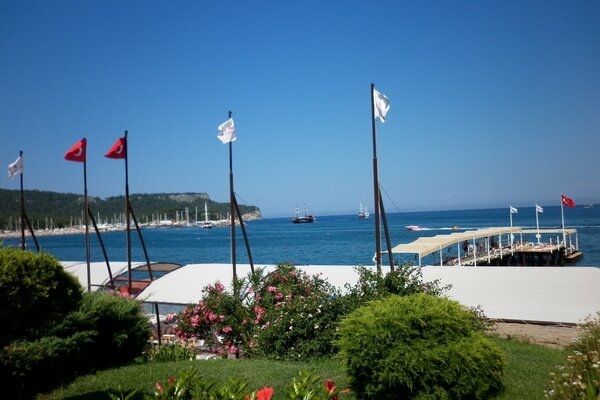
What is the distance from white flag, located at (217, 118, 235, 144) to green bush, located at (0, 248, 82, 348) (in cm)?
1041

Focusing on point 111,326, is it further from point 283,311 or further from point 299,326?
point 299,326

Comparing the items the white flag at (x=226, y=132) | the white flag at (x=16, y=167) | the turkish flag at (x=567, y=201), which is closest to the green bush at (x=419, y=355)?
the white flag at (x=226, y=132)

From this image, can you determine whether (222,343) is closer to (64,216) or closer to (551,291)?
(551,291)

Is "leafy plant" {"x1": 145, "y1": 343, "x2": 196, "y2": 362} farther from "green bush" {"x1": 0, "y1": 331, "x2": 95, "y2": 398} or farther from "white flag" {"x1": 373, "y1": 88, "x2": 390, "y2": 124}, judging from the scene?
"white flag" {"x1": 373, "y1": 88, "x2": 390, "y2": 124}

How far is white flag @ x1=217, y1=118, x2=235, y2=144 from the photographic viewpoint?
53.0 feet

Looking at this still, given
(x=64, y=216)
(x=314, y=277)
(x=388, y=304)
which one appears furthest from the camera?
(x=64, y=216)

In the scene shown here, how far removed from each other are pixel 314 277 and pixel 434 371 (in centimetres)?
539

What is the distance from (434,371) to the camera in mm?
5445

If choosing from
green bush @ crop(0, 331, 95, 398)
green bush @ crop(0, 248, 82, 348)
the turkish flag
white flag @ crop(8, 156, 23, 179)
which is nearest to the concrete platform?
green bush @ crop(0, 331, 95, 398)

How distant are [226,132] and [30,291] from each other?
36.7ft

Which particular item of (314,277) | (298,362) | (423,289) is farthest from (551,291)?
(298,362)

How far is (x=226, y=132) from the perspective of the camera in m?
16.2

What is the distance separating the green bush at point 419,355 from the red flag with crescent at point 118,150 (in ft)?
49.1

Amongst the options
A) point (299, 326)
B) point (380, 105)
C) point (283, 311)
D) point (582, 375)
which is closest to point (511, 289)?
point (380, 105)
